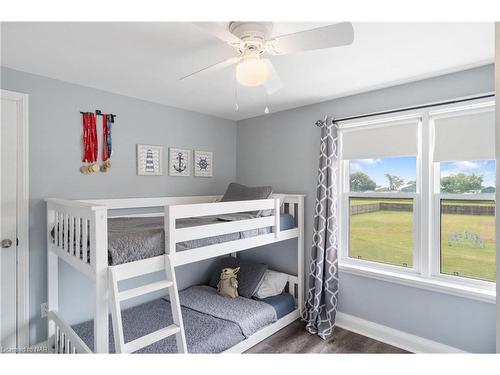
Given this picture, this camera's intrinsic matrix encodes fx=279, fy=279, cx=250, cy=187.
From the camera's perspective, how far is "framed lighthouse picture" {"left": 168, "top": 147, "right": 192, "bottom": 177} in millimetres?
3080

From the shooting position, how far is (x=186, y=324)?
2.37 metres

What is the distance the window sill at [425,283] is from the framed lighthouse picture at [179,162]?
6.49ft

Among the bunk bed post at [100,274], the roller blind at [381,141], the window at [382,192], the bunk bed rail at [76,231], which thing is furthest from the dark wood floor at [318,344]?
the roller blind at [381,141]

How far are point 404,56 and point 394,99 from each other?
65 centimetres

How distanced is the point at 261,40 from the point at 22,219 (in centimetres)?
220

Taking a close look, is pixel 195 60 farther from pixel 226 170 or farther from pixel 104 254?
pixel 226 170

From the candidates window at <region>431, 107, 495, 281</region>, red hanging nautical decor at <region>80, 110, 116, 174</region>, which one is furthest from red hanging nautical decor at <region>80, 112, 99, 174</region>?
window at <region>431, 107, 495, 281</region>

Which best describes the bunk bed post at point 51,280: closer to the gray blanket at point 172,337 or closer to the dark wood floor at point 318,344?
the gray blanket at point 172,337

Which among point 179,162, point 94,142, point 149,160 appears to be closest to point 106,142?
point 94,142

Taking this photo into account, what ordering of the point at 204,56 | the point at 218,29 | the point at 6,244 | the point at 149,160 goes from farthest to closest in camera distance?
the point at 149,160
the point at 6,244
the point at 204,56
the point at 218,29

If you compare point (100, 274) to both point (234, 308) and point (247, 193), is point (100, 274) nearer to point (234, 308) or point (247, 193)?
point (234, 308)

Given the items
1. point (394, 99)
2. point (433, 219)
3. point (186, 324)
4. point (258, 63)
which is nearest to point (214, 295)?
point (186, 324)

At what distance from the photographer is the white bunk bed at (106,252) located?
5.13ft

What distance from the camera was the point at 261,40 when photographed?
1401 millimetres
